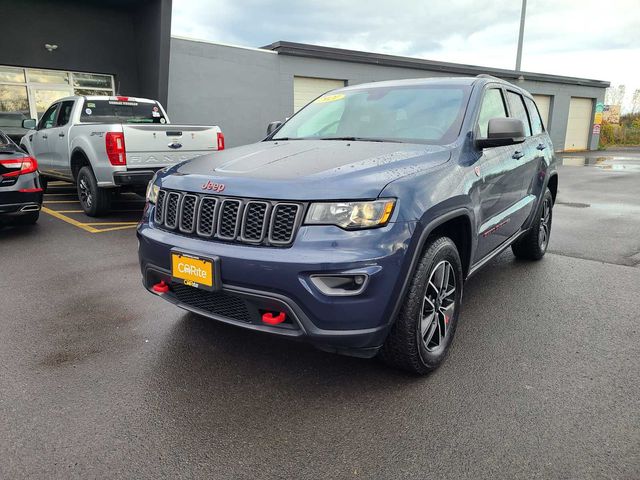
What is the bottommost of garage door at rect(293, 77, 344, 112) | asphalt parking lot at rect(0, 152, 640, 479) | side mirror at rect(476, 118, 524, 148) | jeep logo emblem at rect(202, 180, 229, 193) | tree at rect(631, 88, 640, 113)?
asphalt parking lot at rect(0, 152, 640, 479)

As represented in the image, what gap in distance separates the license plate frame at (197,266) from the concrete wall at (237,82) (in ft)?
43.6

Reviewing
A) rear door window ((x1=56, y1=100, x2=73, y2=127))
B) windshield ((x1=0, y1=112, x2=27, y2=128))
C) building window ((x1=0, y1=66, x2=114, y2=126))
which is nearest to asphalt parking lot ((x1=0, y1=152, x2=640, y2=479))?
rear door window ((x1=56, y1=100, x2=73, y2=127))

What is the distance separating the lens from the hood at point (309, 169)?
2537 millimetres

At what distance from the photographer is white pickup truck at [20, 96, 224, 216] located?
6883 mm

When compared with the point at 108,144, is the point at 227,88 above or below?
above

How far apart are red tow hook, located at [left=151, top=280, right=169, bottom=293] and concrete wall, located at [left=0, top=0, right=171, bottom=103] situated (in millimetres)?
12356

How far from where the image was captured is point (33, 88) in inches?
540

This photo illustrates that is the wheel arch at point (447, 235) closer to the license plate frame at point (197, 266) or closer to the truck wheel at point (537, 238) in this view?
the license plate frame at point (197, 266)

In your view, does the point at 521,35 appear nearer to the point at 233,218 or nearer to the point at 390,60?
the point at 390,60

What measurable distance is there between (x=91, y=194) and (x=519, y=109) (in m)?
6.13

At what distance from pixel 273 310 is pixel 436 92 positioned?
2320 millimetres

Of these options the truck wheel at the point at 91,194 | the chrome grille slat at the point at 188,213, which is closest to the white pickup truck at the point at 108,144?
the truck wheel at the point at 91,194

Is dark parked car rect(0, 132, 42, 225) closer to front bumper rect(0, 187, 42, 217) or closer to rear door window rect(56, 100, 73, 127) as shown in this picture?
front bumper rect(0, 187, 42, 217)

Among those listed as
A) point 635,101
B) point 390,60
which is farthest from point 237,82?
point 635,101
